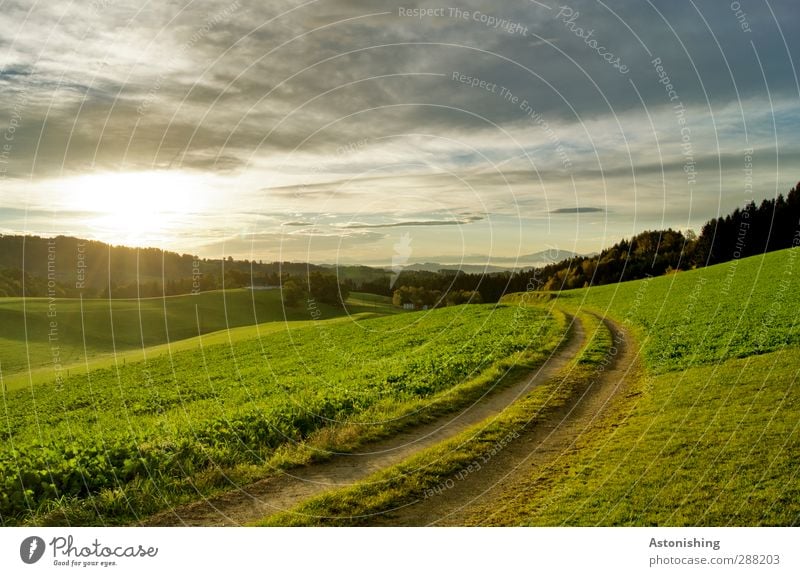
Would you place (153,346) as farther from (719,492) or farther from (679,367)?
(719,492)

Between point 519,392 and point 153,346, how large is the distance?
40.2 metres

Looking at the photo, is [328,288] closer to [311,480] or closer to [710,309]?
[710,309]

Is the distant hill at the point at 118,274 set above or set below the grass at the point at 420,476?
above

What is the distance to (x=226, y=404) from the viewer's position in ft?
73.9

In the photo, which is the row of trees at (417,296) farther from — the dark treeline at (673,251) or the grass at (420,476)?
the grass at (420,476)

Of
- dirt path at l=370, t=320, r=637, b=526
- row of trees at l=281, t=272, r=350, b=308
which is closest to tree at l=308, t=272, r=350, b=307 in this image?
row of trees at l=281, t=272, r=350, b=308

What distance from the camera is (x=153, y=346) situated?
170 feet

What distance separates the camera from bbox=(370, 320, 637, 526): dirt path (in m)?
12.4

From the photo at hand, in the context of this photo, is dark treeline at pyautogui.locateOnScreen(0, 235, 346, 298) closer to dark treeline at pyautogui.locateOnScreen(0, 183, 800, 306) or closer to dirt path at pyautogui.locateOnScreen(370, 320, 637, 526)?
dark treeline at pyautogui.locateOnScreen(0, 183, 800, 306)
